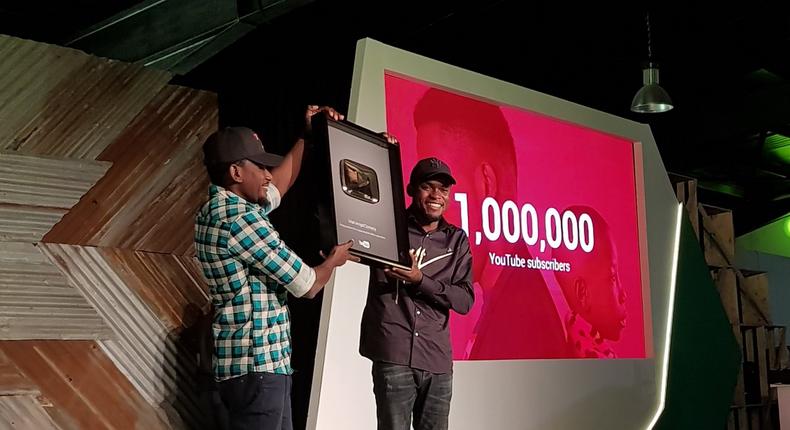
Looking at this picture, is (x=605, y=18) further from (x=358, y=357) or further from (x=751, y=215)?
(x=751, y=215)

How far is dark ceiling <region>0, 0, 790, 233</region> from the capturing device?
4.02 m

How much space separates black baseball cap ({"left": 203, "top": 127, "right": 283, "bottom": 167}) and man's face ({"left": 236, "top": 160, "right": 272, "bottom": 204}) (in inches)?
0.8

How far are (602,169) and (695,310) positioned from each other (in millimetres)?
1225

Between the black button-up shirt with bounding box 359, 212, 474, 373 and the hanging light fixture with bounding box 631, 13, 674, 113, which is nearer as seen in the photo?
the black button-up shirt with bounding box 359, 212, 474, 373

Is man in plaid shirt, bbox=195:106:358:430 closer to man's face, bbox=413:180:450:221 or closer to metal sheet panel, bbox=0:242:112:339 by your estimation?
man's face, bbox=413:180:450:221

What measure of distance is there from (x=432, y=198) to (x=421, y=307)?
0.38 meters

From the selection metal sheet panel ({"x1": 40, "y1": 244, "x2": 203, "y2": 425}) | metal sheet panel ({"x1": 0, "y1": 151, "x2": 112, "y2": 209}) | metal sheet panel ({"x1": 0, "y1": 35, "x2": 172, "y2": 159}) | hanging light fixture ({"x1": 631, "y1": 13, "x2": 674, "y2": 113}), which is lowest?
metal sheet panel ({"x1": 40, "y1": 244, "x2": 203, "y2": 425})

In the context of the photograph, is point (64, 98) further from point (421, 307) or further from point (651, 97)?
point (651, 97)

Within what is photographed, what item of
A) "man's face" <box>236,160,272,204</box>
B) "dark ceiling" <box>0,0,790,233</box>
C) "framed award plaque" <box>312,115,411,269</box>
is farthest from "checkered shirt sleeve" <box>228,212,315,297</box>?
"dark ceiling" <box>0,0,790,233</box>

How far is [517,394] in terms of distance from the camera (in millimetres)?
4340

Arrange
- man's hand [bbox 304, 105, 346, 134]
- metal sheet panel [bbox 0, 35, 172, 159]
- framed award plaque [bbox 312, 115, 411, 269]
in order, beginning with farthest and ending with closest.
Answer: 1. metal sheet panel [bbox 0, 35, 172, 159]
2. man's hand [bbox 304, 105, 346, 134]
3. framed award plaque [bbox 312, 115, 411, 269]

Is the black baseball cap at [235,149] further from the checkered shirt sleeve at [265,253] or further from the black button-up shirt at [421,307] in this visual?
the black button-up shirt at [421,307]

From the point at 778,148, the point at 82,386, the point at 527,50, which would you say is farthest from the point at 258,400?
the point at 778,148

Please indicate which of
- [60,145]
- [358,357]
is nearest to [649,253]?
[358,357]
